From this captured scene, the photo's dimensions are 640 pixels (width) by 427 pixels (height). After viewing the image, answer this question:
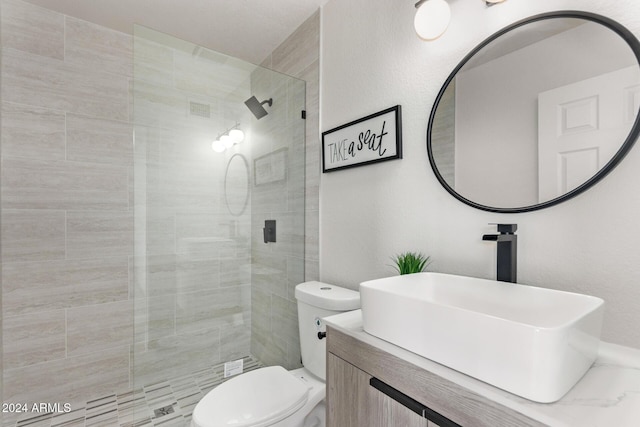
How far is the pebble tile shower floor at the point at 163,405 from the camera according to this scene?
1588 millimetres

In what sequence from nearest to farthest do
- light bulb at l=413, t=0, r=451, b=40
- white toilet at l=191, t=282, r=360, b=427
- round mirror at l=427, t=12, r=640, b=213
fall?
round mirror at l=427, t=12, r=640, b=213 → light bulb at l=413, t=0, r=451, b=40 → white toilet at l=191, t=282, r=360, b=427

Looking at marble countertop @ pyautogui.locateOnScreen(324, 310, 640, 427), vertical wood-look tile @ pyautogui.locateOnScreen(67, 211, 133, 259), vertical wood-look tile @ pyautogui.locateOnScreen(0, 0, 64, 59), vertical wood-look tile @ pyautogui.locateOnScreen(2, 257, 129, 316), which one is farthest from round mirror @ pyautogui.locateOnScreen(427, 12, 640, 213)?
vertical wood-look tile @ pyautogui.locateOnScreen(0, 0, 64, 59)

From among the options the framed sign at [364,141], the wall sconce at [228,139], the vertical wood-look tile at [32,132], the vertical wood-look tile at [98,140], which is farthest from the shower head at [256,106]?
the vertical wood-look tile at [32,132]

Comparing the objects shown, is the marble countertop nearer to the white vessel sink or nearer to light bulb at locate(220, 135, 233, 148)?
the white vessel sink

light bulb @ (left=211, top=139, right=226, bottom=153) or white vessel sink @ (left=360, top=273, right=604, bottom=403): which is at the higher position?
light bulb @ (left=211, top=139, right=226, bottom=153)

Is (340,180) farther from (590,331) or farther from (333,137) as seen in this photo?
(590,331)

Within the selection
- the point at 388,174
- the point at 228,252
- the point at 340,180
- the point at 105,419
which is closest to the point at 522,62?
the point at 388,174

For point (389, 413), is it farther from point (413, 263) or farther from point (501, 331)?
point (413, 263)

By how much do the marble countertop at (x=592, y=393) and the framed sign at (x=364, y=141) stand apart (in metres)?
0.87

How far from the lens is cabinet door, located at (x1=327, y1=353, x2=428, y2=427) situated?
749mm

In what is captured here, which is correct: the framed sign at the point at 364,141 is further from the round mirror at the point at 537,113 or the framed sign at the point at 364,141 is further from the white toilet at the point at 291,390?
the white toilet at the point at 291,390

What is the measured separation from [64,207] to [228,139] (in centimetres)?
115

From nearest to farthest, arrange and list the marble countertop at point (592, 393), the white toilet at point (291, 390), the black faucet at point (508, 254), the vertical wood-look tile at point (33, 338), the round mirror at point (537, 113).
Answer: the marble countertop at point (592, 393), the round mirror at point (537, 113), the black faucet at point (508, 254), the white toilet at point (291, 390), the vertical wood-look tile at point (33, 338)

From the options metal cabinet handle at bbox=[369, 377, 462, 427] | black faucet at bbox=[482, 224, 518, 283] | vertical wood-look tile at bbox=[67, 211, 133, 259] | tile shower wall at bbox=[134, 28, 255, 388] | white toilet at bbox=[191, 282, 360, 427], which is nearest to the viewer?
metal cabinet handle at bbox=[369, 377, 462, 427]
